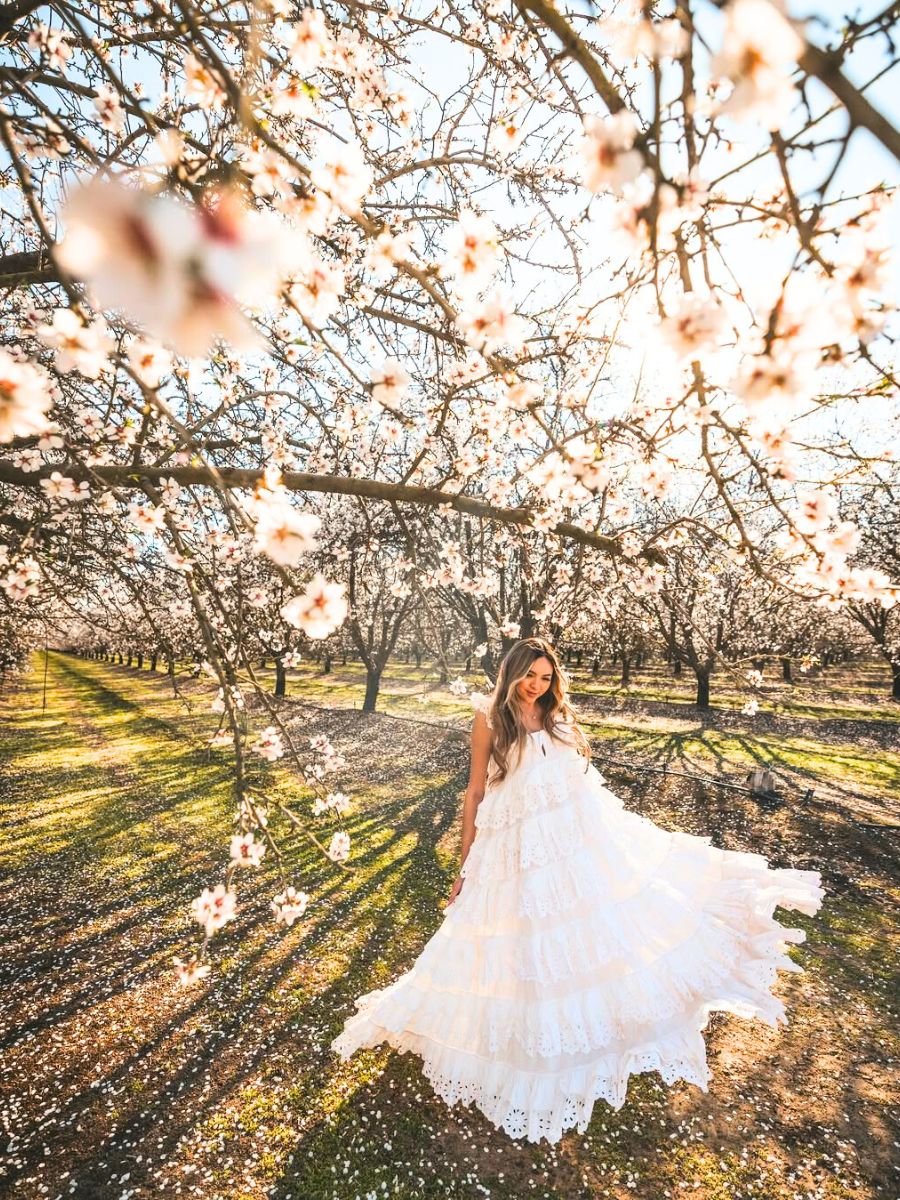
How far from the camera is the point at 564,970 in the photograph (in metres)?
3.15

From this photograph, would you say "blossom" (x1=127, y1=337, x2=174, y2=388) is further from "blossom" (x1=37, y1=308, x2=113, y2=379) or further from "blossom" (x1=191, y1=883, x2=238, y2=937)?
"blossom" (x1=191, y1=883, x2=238, y2=937)

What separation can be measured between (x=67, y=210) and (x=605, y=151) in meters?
0.88

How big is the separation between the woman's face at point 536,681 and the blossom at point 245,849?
1.73 meters

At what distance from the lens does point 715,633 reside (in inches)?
803

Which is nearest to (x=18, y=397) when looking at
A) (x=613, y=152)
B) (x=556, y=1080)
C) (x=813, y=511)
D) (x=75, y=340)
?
(x=75, y=340)

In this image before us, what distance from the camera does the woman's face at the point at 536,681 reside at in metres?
3.46

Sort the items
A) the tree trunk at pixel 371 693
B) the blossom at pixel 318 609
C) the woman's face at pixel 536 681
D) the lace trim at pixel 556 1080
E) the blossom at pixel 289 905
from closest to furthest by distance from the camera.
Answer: the blossom at pixel 318 609 → the blossom at pixel 289 905 → the lace trim at pixel 556 1080 → the woman's face at pixel 536 681 → the tree trunk at pixel 371 693

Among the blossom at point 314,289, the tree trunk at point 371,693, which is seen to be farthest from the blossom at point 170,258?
the tree trunk at point 371,693

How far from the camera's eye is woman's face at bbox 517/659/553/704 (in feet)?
11.4

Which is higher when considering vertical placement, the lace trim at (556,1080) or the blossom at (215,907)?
the blossom at (215,907)

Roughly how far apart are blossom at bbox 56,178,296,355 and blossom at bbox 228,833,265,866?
1739 mm

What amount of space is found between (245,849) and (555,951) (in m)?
1.87

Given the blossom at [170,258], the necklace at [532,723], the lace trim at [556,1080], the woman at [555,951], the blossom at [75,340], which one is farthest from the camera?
the necklace at [532,723]

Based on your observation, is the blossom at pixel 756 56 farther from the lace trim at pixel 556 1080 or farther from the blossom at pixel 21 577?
the lace trim at pixel 556 1080
